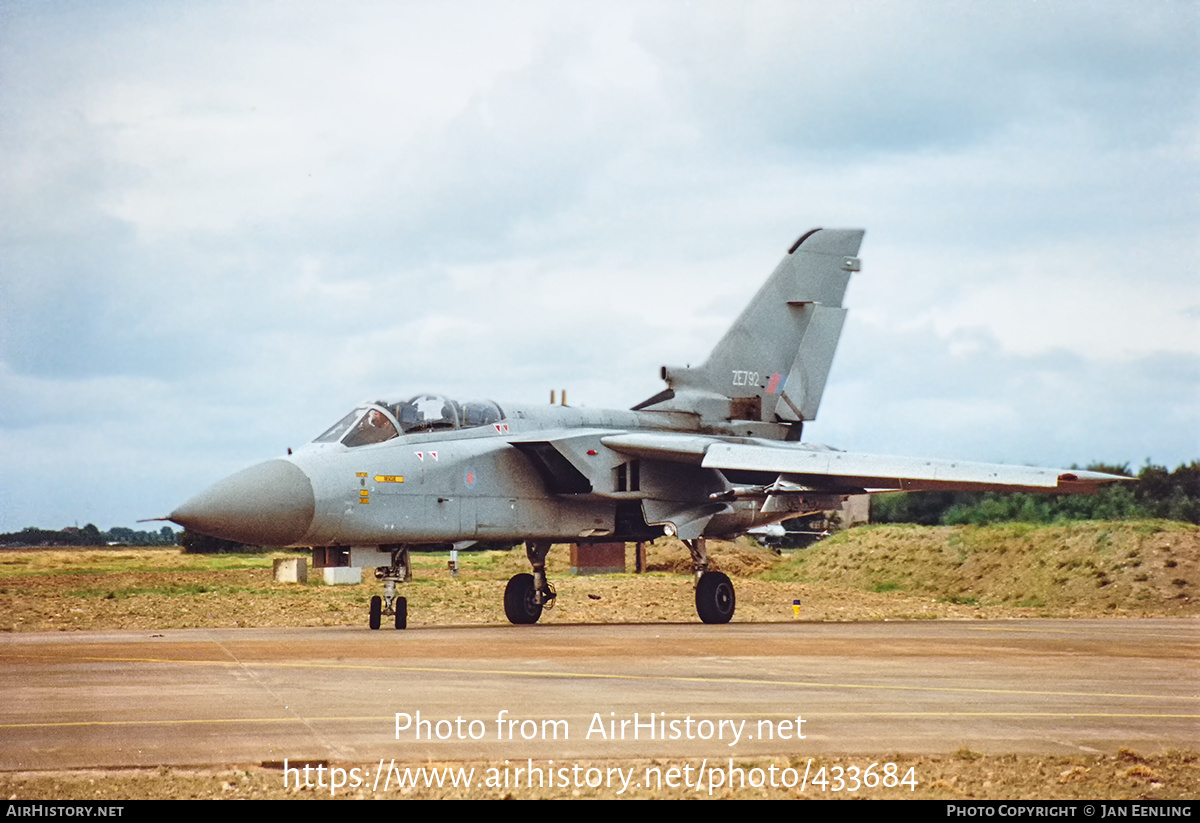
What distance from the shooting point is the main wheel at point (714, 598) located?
63.6 ft

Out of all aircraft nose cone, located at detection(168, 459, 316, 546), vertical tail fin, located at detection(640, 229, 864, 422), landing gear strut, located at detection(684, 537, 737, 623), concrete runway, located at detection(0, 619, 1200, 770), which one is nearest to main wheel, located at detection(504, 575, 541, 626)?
landing gear strut, located at detection(684, 537, 737, 623)

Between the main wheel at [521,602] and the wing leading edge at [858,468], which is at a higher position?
the wing leading edge at [858,468]

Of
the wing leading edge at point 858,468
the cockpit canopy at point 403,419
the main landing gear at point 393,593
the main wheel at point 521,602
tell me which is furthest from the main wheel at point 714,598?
the main landing gear at point 393,593

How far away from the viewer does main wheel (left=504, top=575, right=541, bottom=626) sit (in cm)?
1897

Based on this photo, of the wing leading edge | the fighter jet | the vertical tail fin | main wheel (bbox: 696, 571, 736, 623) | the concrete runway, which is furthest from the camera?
the vertical tail fin

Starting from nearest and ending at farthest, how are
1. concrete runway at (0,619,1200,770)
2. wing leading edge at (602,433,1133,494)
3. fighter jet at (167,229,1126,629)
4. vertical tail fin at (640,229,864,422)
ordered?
concrete runway at (0,619,1200,770) → fighter jet at (167,229,1126,629) → wing leading edge at (602,433,1133,494) → vertical tail fin at (640,229,864,422)

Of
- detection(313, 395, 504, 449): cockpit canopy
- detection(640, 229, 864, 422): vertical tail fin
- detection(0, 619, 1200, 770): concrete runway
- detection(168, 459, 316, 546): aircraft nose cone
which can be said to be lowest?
detection(0, 619, 1200, 770): concrete runway

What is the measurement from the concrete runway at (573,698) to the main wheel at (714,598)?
3889 mm

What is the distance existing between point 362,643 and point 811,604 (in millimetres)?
14134

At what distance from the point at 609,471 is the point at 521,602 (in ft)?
7.86

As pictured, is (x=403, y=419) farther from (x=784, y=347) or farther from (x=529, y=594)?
(x=784, y=347)

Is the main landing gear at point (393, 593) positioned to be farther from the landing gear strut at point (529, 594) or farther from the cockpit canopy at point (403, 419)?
the landing gear strut at point (529, 594)

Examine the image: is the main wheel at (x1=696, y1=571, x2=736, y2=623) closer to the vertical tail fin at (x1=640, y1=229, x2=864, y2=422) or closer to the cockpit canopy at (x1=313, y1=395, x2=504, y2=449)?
the vertical tail fin at (x1=640, y1=229, x2=864, y2=422)

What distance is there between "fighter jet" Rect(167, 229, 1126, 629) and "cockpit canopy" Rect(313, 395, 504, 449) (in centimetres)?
2
